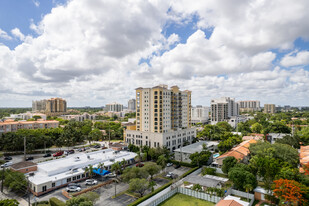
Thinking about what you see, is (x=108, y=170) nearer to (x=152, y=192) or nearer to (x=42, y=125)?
(x=152, y=192)

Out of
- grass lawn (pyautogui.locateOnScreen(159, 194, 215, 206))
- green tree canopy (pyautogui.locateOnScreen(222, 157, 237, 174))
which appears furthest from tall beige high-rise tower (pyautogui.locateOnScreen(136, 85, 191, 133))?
grass lawn (pyautogui.locateOnScreen(159, 194, 215, 206))

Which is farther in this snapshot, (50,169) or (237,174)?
(50,169)

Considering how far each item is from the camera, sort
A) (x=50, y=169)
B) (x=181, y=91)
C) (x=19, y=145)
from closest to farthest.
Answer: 1. (x=50, y=169)
2. (x=19, y=145)
3. (x=181, y=91)

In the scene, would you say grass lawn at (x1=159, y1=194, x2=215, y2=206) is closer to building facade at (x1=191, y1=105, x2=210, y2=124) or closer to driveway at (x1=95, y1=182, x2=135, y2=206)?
driveway at (x1=95, y1=182, x2=135, y2=206)

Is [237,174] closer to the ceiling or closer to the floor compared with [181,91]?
closer to the floor

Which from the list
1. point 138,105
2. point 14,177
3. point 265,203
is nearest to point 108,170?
point 14,177

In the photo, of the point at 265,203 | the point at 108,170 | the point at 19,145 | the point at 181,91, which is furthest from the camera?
the point at 181,91
